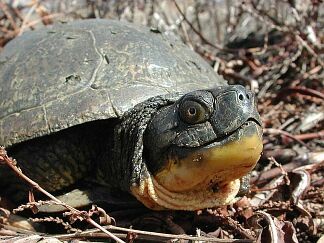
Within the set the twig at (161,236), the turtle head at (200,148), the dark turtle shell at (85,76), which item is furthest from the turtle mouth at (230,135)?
the dark turtle shell at (85,76)

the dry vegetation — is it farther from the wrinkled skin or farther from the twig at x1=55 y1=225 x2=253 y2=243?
the wrinkled skin

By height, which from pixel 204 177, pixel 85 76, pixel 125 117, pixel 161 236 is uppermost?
pixel 85 76

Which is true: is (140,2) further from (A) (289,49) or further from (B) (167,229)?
(B) (167,229)

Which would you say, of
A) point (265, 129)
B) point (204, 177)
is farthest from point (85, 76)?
point (265, 129)

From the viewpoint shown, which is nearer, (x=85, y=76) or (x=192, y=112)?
(x=192, y=112)

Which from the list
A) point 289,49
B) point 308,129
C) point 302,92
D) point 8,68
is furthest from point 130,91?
point 289,49

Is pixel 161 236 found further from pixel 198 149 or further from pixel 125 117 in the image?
pixel 125 117

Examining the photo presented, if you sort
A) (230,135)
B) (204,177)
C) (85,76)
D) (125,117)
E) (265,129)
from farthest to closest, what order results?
(265,129)
(85,76)
(125,117)
(204,177)
(230,135)

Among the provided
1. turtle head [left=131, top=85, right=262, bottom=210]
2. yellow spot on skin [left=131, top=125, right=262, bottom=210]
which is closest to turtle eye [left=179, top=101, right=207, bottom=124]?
turtle head [left=131, top=85, right=262, bottom=210]

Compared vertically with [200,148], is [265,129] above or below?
below
